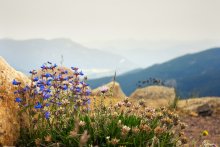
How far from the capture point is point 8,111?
20.4 ft

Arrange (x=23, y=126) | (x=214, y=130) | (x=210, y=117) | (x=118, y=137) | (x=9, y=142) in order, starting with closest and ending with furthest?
(x=118, y=137)
(x=9, y=142)
(x=23, y=126)
(x=214, y=130)
(x=210, y=117)

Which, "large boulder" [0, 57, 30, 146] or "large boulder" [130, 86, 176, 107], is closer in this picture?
"large boulder" [0, 57, 30, 146]

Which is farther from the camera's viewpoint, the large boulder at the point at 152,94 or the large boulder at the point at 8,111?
the large boulder at the point at 152,94

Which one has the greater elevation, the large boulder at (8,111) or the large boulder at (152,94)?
the large boulder at (8,111)

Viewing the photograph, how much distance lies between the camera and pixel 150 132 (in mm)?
5902

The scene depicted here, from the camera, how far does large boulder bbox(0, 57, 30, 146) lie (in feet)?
19.4

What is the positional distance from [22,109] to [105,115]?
4.88ft

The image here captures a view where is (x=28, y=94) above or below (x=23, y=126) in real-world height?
above

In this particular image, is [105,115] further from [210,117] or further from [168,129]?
[210,117]

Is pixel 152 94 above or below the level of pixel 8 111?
below

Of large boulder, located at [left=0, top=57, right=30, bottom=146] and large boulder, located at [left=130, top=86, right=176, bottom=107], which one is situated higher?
large boulder, located at [left=0, top=57, right=30, bottom=146]

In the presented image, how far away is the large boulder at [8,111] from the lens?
19.4ft

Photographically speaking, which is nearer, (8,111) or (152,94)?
(8,111)

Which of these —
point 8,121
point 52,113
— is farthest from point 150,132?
point 8,121
